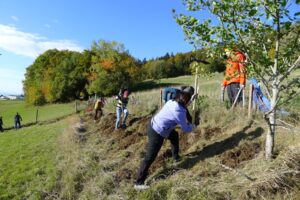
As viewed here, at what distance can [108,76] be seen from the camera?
186 ft

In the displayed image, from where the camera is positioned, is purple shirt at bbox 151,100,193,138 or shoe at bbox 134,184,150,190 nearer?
shoe at bbox 134,184,150,190

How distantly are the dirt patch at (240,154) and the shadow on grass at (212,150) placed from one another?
31 centimetres

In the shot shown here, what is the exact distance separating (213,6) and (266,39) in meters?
1.25

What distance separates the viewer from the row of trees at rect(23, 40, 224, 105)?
188 ft

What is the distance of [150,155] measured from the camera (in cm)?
683

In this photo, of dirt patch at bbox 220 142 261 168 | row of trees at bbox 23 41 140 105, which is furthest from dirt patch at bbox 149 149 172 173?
row of trees at bbox 23 41 140 105

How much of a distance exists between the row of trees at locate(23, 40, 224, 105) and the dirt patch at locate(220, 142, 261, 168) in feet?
160

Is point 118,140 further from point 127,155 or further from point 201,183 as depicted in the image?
point 201,183

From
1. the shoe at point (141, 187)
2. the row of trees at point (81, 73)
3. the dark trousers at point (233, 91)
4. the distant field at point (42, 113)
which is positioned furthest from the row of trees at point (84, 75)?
the shoe at point (141, 187)

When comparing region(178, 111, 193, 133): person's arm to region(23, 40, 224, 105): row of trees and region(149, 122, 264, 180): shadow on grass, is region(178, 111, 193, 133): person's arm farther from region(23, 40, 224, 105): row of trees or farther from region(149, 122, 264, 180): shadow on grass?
region(23, 40, 224, 105): row of trees

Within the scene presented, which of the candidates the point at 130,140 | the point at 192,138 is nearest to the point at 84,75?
the point at 130,140

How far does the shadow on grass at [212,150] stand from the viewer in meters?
7.43

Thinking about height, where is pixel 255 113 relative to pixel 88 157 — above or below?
above

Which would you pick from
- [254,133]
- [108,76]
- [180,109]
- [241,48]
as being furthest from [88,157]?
[108,76]
